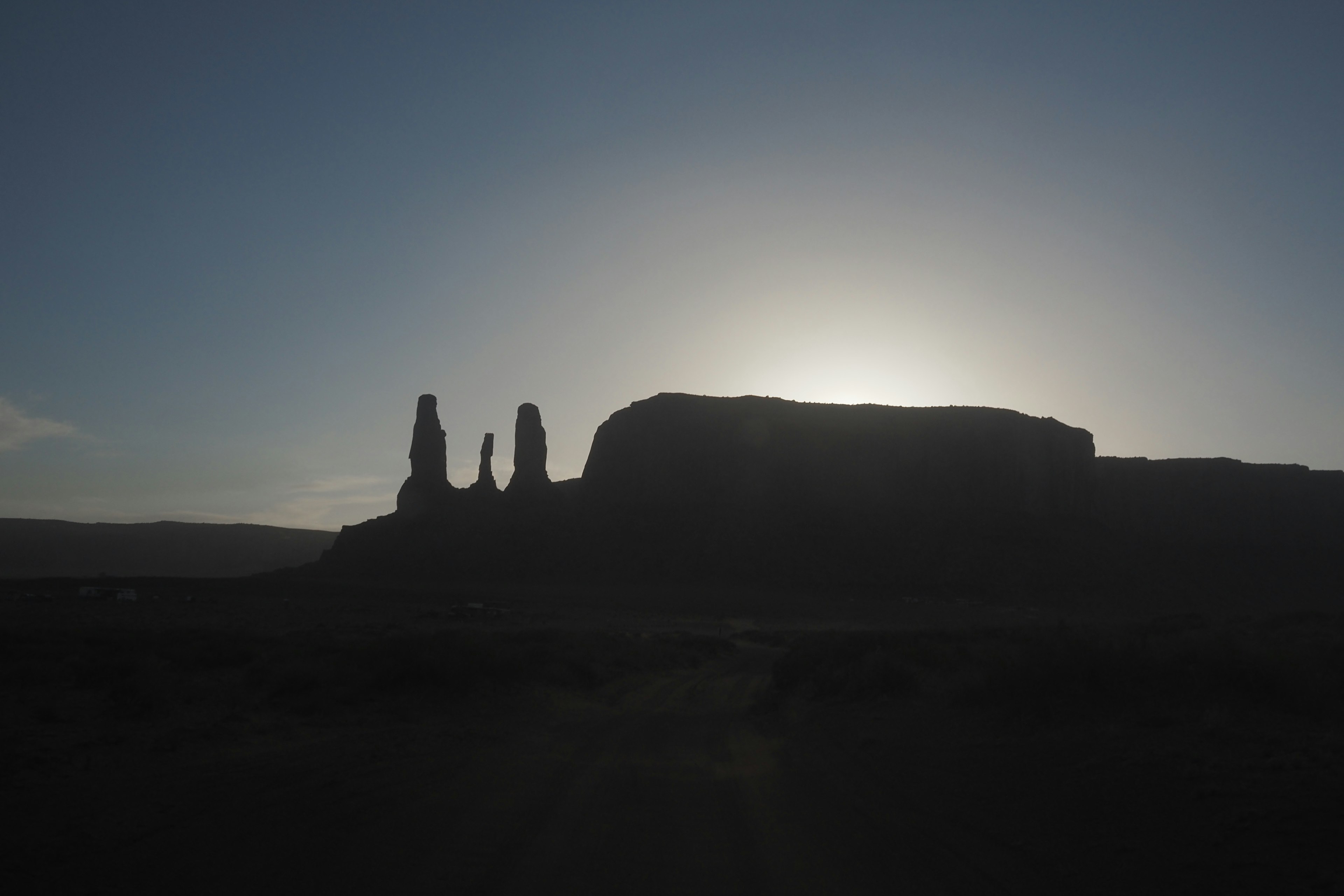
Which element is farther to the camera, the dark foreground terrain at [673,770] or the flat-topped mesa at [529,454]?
the flat-topped mesa at [529,454]

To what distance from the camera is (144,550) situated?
466ft

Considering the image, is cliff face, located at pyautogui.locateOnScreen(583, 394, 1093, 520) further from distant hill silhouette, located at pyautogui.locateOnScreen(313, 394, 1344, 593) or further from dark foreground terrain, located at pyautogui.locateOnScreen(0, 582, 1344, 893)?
dark foreground terrain, located at pyautogui.locateOnScreen(0, 582, 1344, 893)

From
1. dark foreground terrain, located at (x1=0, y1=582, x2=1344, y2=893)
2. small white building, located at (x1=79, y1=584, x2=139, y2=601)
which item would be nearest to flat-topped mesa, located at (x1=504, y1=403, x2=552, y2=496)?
small white building, located at (x1=79, y1=584, x2=139, y2=601)

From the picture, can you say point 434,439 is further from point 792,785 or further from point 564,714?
point 792,785

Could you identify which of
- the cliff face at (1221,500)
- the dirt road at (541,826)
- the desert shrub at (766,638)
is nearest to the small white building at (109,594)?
the desert shrub at (766,638)

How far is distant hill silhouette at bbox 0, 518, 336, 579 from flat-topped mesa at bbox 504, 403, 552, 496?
5188 cm

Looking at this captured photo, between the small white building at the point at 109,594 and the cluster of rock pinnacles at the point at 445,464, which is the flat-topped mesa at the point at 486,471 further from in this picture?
the small white building at the point at 109,594

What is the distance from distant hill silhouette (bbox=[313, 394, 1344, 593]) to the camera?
71.9 meters

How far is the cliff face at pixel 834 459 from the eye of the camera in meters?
84.1

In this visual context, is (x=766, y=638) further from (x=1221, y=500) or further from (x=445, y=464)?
(x=1221, y=500)

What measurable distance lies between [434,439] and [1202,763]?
262 feet

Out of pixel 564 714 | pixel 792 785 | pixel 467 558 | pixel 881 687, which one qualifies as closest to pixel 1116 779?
pixel 792 785

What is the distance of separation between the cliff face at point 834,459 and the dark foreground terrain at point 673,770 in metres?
64.3

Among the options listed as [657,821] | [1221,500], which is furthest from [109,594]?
[1221,500]
